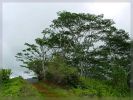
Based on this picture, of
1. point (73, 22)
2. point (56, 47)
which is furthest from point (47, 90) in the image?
point (73, 22)

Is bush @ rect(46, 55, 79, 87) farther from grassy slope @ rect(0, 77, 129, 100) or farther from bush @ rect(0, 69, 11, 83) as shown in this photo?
bush @ rect(0, 69, 11, 83)

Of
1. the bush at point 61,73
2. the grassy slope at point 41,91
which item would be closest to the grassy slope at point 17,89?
the grassy slope at point 41,91

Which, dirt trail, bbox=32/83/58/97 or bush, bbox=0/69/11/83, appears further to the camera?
→ dirt trail, bbox=32/83/58/97

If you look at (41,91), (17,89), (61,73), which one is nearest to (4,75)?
(17,89)

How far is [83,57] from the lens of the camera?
6934 millimetres

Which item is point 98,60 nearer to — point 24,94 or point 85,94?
point 85,94

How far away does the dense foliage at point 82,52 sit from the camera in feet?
22.1

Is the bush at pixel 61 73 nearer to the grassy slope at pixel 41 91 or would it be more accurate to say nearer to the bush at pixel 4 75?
the grassy slope at pixel 41 91

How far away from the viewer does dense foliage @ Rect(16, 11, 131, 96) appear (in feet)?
22.1

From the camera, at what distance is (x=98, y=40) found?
7086 millimetres

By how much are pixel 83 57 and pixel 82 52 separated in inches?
3.2

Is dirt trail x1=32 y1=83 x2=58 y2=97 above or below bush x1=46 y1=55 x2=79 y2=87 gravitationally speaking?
below

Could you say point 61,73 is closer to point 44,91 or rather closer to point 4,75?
point 44,91

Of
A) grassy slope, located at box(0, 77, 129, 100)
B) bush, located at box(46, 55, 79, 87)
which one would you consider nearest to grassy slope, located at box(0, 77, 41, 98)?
grassy slope, located at box(0, 77, 129, 100)
